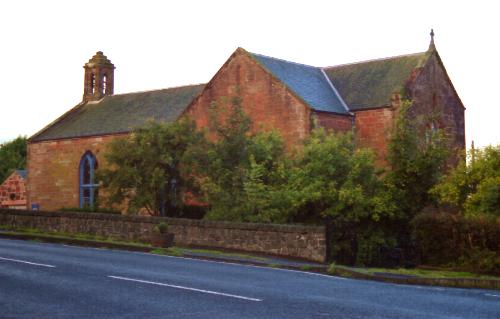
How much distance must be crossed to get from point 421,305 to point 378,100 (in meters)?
29.1

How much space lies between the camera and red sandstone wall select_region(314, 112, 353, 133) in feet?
125

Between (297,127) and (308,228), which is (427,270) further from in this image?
(297,127)

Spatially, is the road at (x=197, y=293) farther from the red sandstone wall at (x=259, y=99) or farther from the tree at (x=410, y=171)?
the red sandstone wall at (x=259, y=99)

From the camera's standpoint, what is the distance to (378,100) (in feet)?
132

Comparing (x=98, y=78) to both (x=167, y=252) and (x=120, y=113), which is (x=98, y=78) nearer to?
(x=120, y=113)

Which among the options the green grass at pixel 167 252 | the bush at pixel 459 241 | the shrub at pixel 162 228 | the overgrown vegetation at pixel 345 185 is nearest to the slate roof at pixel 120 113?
the overgrown vegetation at pixel 345 185

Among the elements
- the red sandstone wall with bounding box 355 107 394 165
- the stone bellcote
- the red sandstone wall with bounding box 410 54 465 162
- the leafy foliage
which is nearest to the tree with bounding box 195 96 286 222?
the leafy foliage

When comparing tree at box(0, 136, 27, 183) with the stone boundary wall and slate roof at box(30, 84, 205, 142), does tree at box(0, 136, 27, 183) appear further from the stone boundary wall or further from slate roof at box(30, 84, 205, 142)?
the stone boundary wall

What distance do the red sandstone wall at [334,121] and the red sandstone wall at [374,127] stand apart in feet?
2.05

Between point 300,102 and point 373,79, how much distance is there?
21.7 feet

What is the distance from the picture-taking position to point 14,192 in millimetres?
67000

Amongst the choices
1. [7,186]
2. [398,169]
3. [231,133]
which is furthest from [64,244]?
[7,186]

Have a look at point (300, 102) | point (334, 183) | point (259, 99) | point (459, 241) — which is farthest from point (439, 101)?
point (459, 241)

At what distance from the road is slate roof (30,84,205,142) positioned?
32379 millimetres
